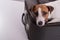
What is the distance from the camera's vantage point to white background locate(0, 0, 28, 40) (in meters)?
1.90

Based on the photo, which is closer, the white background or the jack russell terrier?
the jack russell terrier

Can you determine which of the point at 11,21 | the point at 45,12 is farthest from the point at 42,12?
the point at 11,21

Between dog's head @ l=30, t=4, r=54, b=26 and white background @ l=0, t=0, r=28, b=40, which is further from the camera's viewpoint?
white background @ l=0, t=0, r=28, b=40

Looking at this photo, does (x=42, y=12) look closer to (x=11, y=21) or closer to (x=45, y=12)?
(x=45, y=12)

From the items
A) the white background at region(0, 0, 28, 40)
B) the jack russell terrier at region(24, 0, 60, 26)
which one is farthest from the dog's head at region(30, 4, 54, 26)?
the white background at region(0, 0, 28, 40)

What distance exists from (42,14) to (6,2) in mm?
1476

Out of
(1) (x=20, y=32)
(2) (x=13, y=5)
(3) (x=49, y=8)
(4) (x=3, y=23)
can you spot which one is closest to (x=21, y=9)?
(2) (x=13, y=5)

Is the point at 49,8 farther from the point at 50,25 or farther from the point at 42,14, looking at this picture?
the point at 50,25

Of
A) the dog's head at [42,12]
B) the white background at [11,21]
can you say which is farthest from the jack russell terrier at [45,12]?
the white background at [11,21]

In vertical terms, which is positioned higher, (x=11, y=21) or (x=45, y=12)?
(x=45, y=12)

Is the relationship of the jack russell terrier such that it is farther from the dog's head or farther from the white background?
the white background

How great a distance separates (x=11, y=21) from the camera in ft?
7.15

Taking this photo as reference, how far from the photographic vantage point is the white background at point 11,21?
6.23 feet

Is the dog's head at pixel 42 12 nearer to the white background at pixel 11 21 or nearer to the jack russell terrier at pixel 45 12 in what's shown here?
the jack russell terrier at pixel 45 12
